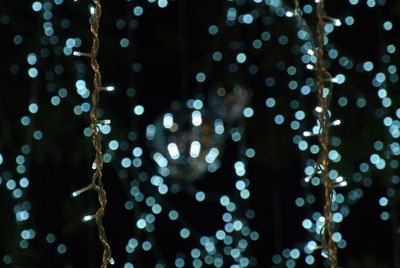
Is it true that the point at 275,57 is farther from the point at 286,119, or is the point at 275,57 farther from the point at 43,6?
the point at 43,6

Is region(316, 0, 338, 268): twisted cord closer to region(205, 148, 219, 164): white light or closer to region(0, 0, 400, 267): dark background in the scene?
region(205, 148, 219, 164): white light

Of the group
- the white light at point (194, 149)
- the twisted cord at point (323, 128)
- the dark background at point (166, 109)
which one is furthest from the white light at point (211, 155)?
the twisted cord at point (323, 128)

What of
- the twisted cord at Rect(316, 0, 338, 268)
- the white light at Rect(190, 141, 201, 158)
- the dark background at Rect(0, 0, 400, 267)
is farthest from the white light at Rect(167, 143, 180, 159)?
the twisted cord at Rect(316, 0, 338, 268)

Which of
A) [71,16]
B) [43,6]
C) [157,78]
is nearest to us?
[43,6]

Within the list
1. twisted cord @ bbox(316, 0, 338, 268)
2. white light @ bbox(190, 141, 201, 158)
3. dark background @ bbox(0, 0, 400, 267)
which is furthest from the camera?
dark background @ bbox(0, 0, 400, 267)

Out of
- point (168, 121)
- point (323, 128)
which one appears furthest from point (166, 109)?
point (323, 128)

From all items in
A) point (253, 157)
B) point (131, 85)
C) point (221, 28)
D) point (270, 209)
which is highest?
point (221, 28)

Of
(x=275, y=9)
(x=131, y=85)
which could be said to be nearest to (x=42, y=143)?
(x=131, y=85)
